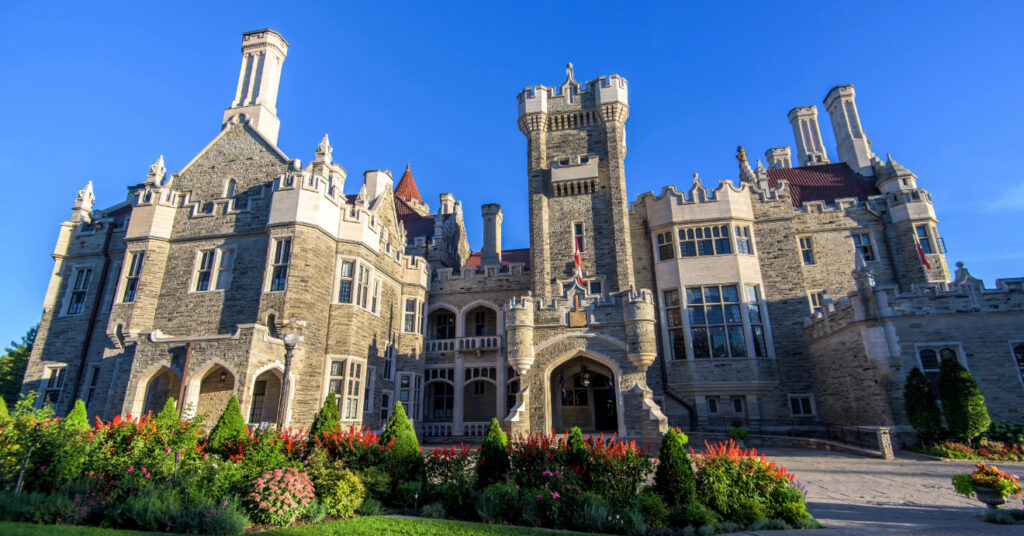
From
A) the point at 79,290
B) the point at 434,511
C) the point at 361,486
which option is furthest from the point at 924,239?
the point at 79,290

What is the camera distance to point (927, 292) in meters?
18.0

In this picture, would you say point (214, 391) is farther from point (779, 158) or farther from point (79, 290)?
point (779, 158)

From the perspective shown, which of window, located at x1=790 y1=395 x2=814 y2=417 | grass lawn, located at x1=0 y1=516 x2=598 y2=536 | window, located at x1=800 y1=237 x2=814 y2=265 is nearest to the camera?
grass lawn, located at x1=0 y1=516 x2=598 y2=536

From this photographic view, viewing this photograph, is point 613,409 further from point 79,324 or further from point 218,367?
point 79,324

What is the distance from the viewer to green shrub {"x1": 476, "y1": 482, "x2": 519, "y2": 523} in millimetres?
8969

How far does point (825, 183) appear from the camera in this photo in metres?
28.1

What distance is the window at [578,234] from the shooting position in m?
24.7

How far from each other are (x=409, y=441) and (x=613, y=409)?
14.2 metres

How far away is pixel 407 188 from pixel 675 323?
2673 centimetres

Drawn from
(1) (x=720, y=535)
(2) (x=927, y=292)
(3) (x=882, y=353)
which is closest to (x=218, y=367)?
(1) (x=720, y=535)

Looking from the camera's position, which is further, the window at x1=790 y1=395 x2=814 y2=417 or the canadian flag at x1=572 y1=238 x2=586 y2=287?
the canadian flag at x1=572 y1=238 x2=586 y2=287

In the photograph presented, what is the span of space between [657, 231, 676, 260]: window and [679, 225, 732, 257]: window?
0.38m

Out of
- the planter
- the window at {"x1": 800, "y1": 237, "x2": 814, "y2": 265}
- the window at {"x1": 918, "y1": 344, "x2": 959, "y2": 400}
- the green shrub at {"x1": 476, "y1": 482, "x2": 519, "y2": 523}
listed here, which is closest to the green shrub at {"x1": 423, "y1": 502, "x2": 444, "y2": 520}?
the green shrub at {"x1": 476, "y1": 482, "x2": 519, "y2": 523}

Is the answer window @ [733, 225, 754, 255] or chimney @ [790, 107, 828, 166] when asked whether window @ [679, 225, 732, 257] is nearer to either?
window @ [733, 225, 754, 255]
